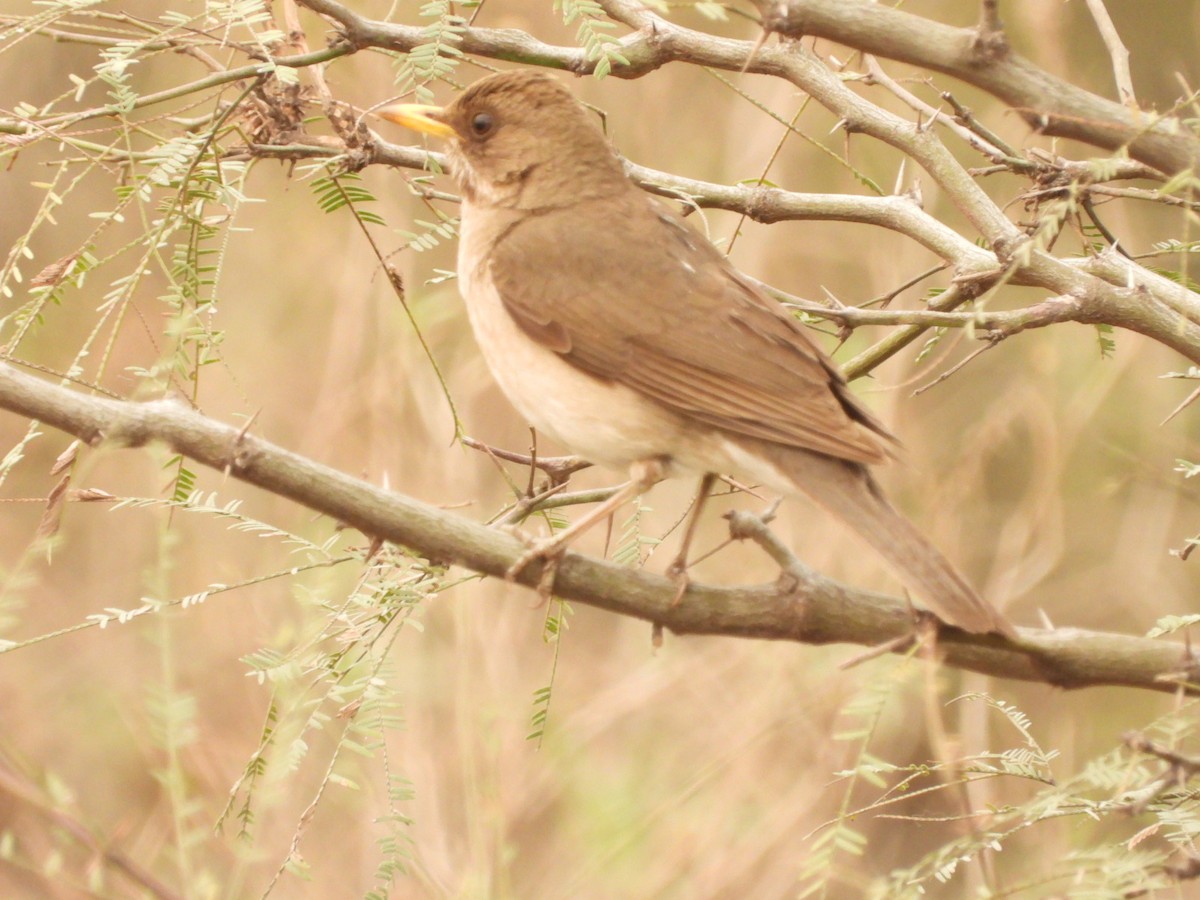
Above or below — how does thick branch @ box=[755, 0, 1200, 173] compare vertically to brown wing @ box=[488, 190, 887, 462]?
above

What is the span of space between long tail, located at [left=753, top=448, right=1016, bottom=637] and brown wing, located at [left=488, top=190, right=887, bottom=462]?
0.08 m

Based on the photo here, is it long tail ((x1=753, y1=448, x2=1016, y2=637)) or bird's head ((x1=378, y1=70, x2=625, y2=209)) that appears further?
bird's head ((x1=378, y1=70, x2=625, y2=209))

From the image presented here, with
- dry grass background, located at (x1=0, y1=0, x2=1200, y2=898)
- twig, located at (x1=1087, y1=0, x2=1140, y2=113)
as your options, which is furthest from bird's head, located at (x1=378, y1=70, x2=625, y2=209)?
twig, located at (x1=1087, y1=0, x2=1140, y2=113)

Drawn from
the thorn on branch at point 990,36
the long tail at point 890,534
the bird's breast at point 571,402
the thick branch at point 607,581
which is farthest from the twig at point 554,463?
the thorn on branch at point 990,36

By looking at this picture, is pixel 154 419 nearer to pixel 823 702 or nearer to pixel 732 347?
pixel 823 702

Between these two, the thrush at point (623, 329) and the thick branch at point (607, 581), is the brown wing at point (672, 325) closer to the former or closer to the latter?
the thrush at point (623, 329)

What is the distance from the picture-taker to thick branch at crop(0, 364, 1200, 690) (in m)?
2.55

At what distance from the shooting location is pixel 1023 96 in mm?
2270

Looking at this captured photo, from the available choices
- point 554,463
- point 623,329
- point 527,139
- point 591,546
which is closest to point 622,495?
point 554,463

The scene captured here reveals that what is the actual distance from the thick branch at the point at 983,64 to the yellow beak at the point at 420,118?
2.08 meters

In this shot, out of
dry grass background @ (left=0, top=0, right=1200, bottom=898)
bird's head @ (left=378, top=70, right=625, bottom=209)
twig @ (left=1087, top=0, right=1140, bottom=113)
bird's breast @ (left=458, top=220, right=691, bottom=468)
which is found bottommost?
dry grass background @ (left=0, top=0, right=1200, bottom=898)

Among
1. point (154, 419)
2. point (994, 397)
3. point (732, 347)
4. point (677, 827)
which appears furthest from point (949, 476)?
point (154, 419)

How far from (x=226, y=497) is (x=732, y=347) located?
16.7 feet

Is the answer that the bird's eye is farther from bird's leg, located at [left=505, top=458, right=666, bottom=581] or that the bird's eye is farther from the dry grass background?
bird's leg, located at [left=505, top=458, right=666, bottom=581]
